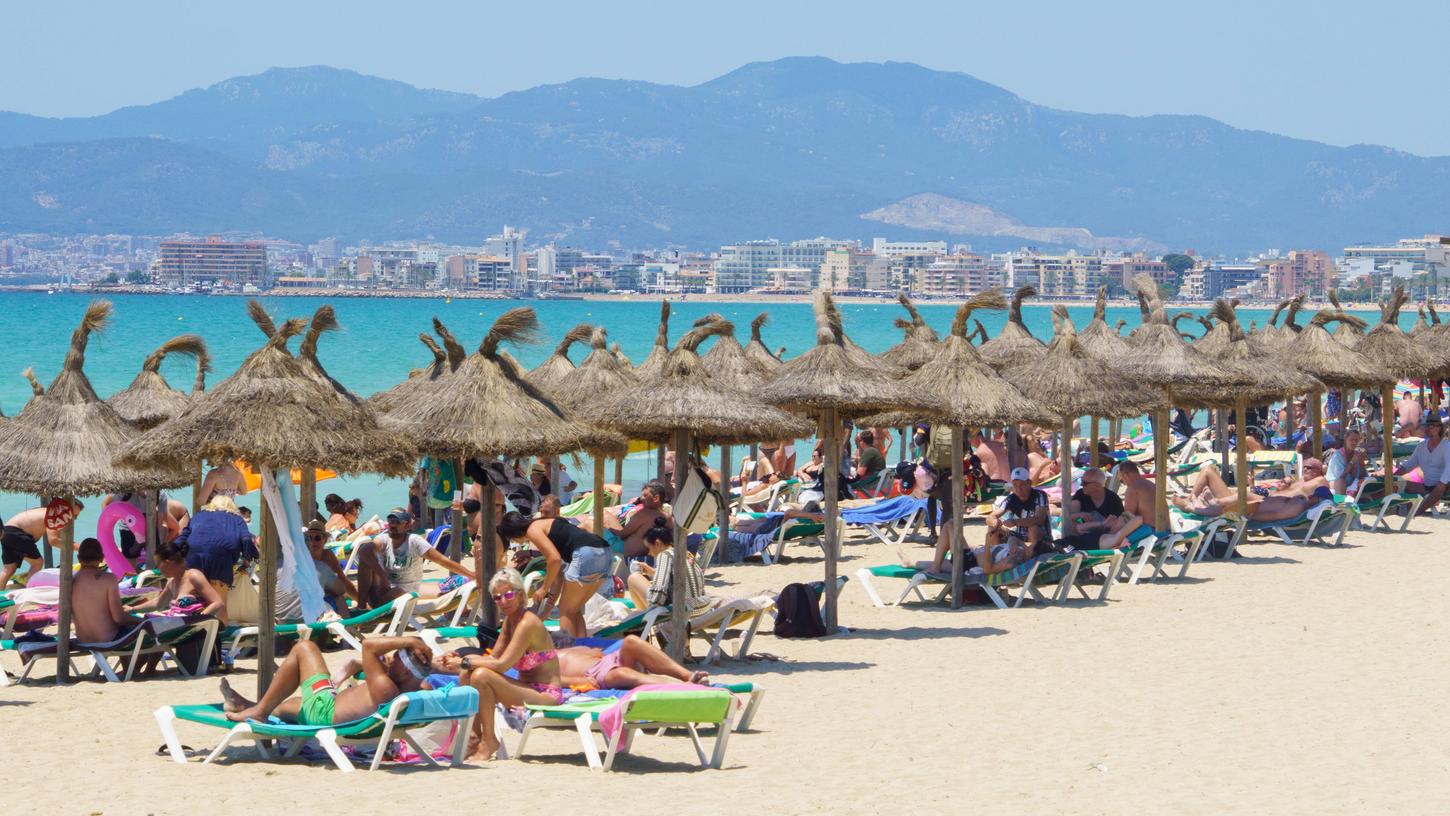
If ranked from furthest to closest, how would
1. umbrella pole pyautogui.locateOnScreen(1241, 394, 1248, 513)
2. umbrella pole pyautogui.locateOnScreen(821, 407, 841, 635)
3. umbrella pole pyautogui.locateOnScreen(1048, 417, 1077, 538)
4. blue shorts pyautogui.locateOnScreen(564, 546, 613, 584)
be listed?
umbrella pole pyautogui.locateOnScreen(1241, 394, 1248, 513) < umbrella pole pyautogui.locateOnScreen(1048, 417, 1077, 538) < umbrella pole pyautogui.locateOnScreen(821, 407, 841, 635) < blue shorts pyautogui.locateOnScreen(564, 546, 613, 584)

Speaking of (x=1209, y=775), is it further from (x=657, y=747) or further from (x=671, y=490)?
(x=671, y=490)

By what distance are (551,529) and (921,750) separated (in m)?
2.39

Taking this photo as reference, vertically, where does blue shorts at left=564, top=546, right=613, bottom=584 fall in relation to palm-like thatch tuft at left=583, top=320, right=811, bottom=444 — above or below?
below

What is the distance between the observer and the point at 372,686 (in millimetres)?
6531

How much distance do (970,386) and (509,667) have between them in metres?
4.72

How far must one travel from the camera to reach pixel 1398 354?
1762 cm

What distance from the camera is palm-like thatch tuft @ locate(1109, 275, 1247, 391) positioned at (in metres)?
14.0

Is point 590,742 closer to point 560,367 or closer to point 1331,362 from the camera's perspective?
point 560,367

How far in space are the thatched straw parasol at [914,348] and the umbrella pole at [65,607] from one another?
9.89m

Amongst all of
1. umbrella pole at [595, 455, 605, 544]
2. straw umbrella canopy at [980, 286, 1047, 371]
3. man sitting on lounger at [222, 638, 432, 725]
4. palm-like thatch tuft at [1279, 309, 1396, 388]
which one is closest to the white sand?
man sitting on lounger at [222, 638, 432, 725]

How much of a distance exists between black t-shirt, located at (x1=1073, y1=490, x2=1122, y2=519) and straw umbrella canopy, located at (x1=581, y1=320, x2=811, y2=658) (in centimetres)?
348

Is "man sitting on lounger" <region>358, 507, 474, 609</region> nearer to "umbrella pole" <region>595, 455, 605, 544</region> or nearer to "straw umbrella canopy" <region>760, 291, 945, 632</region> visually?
"umbrella pole" <region>595, 455, 605, 544</region>

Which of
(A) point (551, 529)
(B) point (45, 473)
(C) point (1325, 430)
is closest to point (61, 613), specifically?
(B) point (45, 473)

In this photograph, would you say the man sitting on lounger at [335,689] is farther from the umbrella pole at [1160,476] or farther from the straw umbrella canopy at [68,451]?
the umbrella pole at [1160,476]
